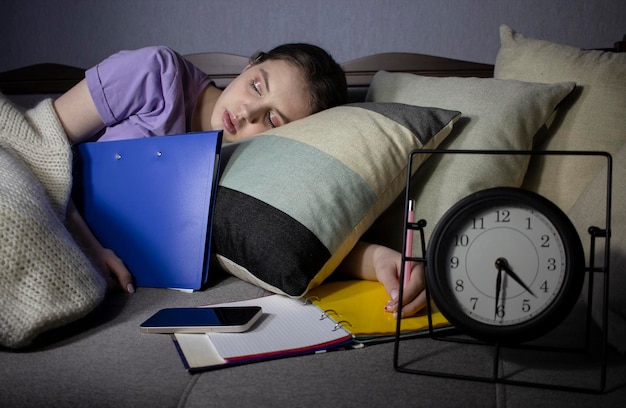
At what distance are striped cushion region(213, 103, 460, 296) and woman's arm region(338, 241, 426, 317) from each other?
0.07 m

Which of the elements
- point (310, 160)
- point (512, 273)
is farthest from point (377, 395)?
point (310, 160)

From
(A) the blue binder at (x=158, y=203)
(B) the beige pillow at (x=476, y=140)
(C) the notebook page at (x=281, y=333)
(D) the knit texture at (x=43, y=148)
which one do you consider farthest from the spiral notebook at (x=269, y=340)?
(D) the knit texture at (x=43, y=148)

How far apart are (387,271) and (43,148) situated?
2.39ft

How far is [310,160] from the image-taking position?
46.4 inches

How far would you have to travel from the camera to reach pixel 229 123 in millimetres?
1514

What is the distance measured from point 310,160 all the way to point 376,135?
0.48 ft

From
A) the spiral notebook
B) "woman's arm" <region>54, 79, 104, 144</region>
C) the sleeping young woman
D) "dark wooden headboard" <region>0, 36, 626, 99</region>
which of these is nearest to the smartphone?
the spiral notebook

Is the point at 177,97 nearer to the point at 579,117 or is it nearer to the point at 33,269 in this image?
the point at 33,269

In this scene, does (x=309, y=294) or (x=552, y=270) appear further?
(x=309, y=294)

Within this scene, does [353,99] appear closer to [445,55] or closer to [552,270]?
[445,55]

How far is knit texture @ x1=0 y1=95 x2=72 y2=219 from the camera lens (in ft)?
3.97

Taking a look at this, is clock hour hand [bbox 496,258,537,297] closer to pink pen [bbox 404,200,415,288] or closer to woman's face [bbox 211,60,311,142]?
pink pen [bbox 404,200,415,288]

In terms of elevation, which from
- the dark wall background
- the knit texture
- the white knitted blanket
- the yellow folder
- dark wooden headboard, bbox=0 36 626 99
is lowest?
the yellow folder

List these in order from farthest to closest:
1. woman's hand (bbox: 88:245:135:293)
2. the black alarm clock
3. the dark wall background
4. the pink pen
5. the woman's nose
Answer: the dark wall background → the woman's nose → woman's hand (bbox: 88:245:135:293) → the pink pen → the black alarm clock
